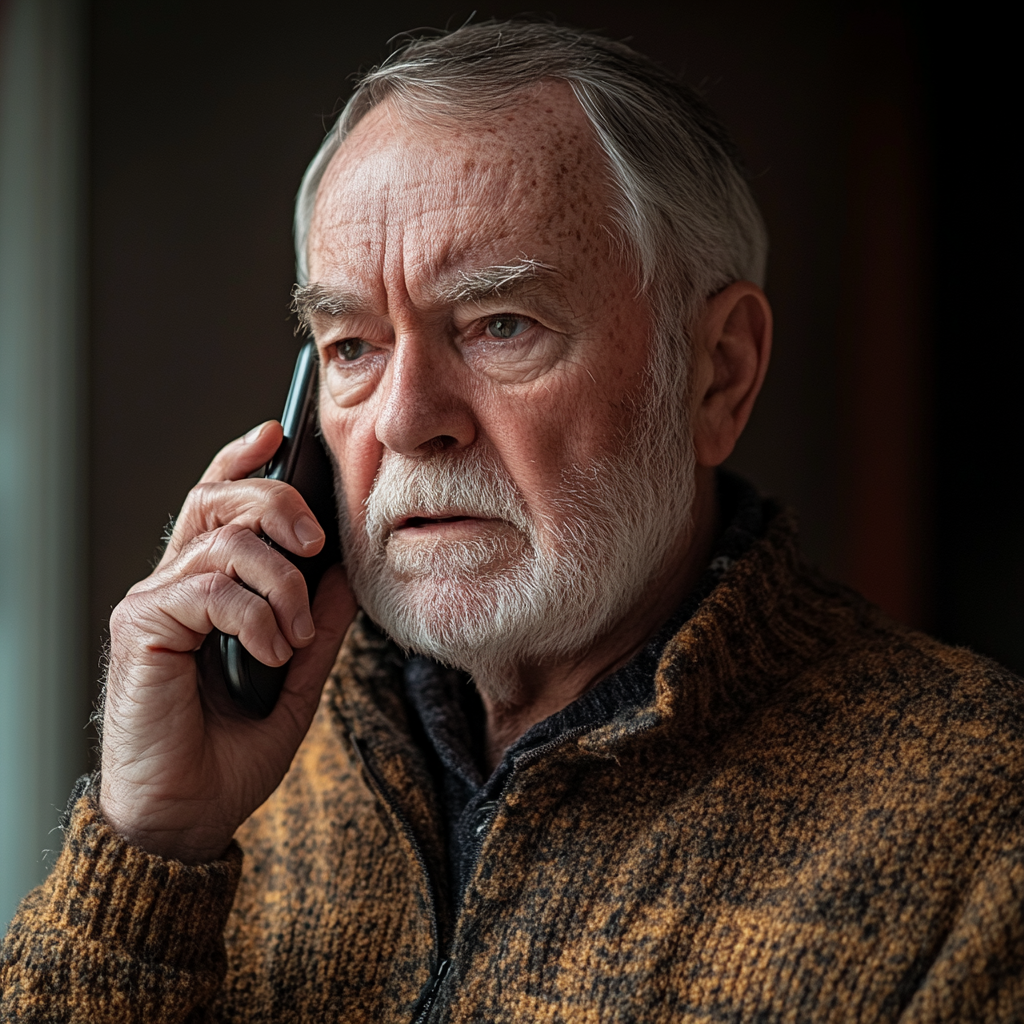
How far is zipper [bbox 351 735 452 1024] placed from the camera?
107cm

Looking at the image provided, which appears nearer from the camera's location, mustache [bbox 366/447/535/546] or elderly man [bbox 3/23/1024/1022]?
elderly man [bbox 3/23/1024/1022]

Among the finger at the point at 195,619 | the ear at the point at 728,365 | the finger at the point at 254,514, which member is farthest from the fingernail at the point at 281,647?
the ear at the point at 728,365

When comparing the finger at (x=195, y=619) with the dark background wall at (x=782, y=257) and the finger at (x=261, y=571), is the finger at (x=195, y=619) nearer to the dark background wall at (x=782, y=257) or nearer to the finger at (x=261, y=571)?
the finger at (x=261, y=571)

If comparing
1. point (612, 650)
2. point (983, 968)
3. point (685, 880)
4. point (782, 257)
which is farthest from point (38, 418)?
point (782, 257)

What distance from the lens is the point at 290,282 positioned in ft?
6.91

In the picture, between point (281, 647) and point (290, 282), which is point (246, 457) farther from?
point (290, 282)

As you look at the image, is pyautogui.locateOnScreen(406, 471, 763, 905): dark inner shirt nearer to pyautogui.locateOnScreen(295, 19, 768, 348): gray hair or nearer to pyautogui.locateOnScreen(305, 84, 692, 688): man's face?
pyautogui.locateOnScreen(305, 84, 692, 688): man's face

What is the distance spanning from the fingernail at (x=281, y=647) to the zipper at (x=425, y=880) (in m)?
0.19

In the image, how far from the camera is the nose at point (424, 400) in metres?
1.11

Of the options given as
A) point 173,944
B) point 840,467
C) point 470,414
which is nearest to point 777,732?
point 470,414

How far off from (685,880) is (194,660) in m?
0.60

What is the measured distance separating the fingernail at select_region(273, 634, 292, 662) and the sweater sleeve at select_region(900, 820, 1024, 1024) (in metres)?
0.70

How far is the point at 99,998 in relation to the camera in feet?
3.31

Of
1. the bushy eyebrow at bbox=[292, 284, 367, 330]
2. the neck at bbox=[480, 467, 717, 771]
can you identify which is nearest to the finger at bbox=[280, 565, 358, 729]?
the neck at bbox=[480, 467, 717, 771]
